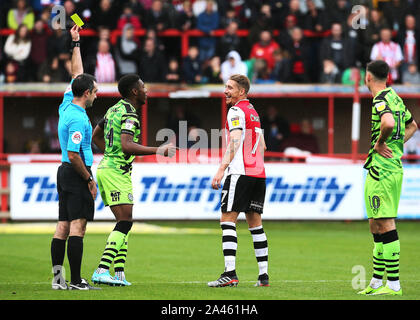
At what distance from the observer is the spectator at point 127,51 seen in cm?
2298

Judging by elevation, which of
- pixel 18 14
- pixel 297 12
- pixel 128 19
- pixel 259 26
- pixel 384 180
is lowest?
pixel 384 180

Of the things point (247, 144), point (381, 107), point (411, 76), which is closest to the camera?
point (381, 107)

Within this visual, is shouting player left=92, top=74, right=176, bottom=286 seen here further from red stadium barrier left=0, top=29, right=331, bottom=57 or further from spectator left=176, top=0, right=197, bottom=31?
red stadium barrier left=0, top=29, right=331, bottom=57

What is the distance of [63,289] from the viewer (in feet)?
30.7

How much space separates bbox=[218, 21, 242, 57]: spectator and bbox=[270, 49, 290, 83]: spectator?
1.12 meters

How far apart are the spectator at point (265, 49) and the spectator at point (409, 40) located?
137 inches

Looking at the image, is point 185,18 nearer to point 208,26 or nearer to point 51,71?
point 208,26

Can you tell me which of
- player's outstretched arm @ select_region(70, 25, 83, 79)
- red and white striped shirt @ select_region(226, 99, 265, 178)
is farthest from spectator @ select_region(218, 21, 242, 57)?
red and white striped shirt @ select_region(226, 99, 265, 178)

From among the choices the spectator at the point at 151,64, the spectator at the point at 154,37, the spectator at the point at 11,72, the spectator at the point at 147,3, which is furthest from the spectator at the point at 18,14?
the spectator at the point at 151,64

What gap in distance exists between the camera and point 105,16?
2419cm

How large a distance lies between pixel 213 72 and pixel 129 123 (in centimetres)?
1349

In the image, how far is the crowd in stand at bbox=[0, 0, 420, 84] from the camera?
23.0m

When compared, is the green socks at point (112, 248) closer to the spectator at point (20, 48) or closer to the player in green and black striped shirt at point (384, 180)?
the player in green and black striped shirt at point (384, 180)

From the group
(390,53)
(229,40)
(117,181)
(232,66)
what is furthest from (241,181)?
(390,53)
